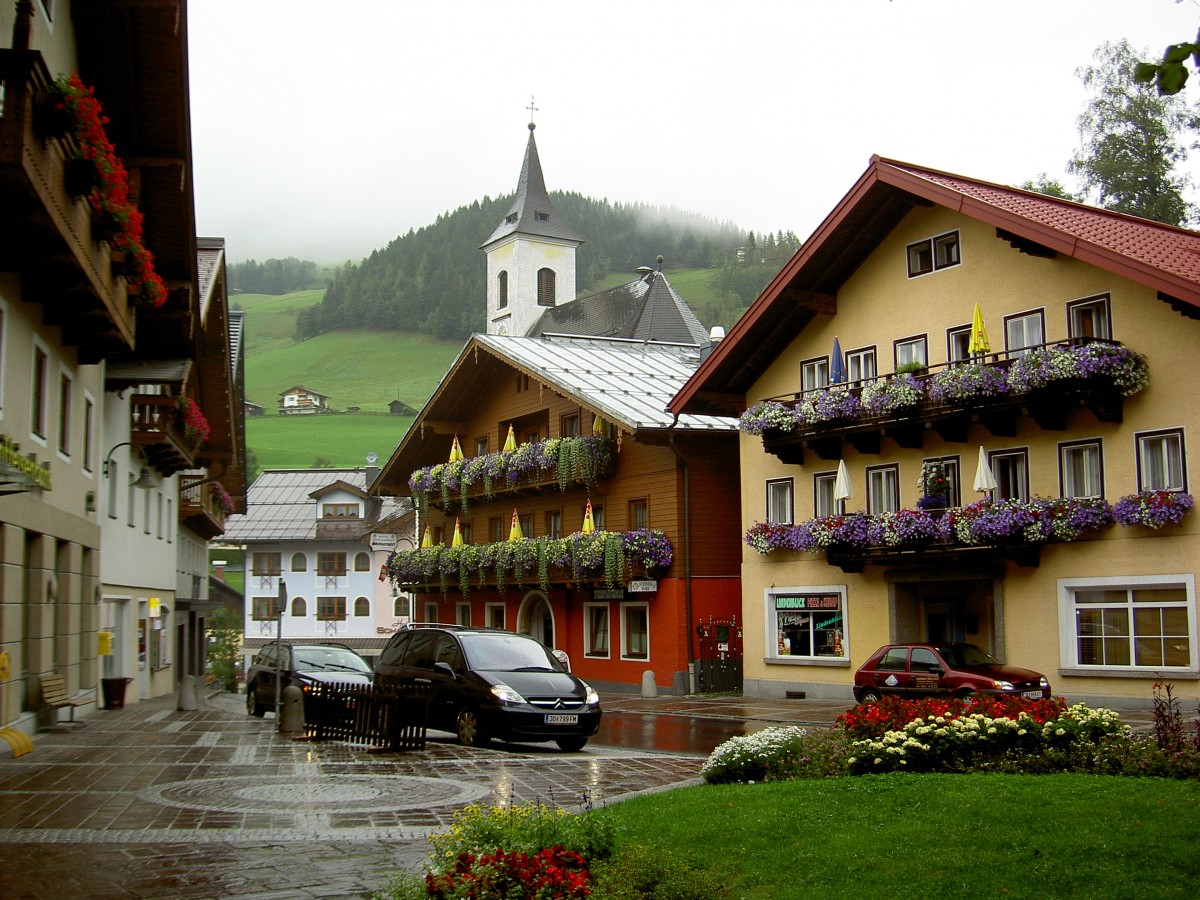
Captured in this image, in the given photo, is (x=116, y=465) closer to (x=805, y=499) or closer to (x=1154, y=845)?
(x=805, y=499)

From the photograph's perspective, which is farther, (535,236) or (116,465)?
(535,236)

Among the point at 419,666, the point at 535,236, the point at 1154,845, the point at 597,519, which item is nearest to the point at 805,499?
the point at 597,519

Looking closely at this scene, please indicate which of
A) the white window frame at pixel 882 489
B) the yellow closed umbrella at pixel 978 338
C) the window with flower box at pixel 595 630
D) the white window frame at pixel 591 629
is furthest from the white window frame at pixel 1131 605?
the window with flower box at pixel 595 630

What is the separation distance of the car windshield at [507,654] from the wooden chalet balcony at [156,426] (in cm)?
1225

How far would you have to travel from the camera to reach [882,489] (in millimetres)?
30859

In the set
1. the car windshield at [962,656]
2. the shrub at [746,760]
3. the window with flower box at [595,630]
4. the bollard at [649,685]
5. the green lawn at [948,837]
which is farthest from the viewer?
the window with flower box at [595,630]

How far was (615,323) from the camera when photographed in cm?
7944

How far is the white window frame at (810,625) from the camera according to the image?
1243 inches

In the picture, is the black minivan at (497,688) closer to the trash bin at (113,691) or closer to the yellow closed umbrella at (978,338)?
the trash bin at (113,691)

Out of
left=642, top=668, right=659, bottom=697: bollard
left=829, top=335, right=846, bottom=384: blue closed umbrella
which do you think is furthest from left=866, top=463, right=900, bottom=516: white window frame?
left=642, top=668, right=659, bottom=697: bollard

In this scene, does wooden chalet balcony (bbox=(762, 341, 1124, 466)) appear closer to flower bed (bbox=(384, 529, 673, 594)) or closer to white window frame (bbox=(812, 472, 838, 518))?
white window frame (bbox=(812, 472, 838, 518))

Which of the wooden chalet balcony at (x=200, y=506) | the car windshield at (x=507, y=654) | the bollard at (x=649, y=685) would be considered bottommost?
the bollard at (x=649, y=685)

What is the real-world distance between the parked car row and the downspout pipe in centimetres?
1414

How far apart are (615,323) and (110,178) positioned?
6307cm
